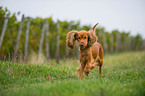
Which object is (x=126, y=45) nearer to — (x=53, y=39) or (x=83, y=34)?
(x=53, y=39)

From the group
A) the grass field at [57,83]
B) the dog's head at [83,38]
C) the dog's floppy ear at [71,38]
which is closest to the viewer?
the grass field at [57,83]

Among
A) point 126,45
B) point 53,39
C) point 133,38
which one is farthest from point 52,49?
point 133,38

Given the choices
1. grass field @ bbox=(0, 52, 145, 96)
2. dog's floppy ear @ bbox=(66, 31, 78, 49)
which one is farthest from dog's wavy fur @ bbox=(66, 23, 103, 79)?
grass field @ bbox=(0, 52, 145, 96)

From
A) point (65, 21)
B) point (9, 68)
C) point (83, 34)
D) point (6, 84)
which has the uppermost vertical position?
point (65, 21)

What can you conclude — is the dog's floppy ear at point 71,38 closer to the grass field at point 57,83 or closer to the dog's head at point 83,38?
the dog's head at point 83,38

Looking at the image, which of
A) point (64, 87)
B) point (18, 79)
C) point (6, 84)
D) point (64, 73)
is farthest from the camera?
point (64, 73)

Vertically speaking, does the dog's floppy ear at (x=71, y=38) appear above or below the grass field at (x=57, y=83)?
above

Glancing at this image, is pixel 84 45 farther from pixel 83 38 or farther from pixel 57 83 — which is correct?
pixel 57 83

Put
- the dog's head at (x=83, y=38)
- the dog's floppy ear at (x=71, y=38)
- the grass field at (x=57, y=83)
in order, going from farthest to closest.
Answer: the dog's floppy ear at (x=71, y=38), the dog's head at (x=83, y=38), the grass field at (x=57, y=83)

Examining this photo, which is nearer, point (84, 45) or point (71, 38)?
point (84, 45)

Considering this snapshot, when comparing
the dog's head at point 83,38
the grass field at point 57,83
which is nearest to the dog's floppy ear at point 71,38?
the dog's head at point 83,38

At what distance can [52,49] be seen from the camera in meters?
19.2

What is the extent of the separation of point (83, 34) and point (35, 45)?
43.5 ft

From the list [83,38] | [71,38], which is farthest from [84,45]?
[71,38]
